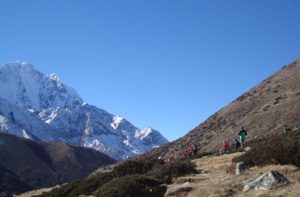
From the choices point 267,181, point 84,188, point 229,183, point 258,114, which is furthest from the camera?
point 258,114

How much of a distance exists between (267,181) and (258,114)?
52.1m

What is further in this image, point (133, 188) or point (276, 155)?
point (276, 155)

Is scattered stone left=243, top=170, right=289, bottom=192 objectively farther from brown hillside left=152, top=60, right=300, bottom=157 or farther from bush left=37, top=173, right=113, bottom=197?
brown hillside left=152, top=60, right=300, bottom=157

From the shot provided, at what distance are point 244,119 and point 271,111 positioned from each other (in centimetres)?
534

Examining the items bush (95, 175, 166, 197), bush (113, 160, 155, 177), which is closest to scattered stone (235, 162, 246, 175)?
bush (95, 175, 166, 197)

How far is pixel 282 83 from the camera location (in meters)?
79.9

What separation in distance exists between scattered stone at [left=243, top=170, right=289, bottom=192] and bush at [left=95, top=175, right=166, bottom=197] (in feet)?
14.8

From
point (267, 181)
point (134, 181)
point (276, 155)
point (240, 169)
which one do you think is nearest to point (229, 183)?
point (240, 169)

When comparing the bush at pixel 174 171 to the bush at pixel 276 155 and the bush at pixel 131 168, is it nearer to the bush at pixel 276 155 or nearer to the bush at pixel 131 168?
the bush at pixel 276 155

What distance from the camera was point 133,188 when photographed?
21.1 metres

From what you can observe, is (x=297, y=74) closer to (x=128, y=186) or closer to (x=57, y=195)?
(x=57, y=195)

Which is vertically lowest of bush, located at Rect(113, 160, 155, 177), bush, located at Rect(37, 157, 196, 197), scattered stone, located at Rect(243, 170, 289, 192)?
scattered stone, located at Rect(243, 170, 289, 192)

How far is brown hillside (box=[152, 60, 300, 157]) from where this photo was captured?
61.5 meters

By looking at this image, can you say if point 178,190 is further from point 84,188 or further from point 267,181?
point 84,188
